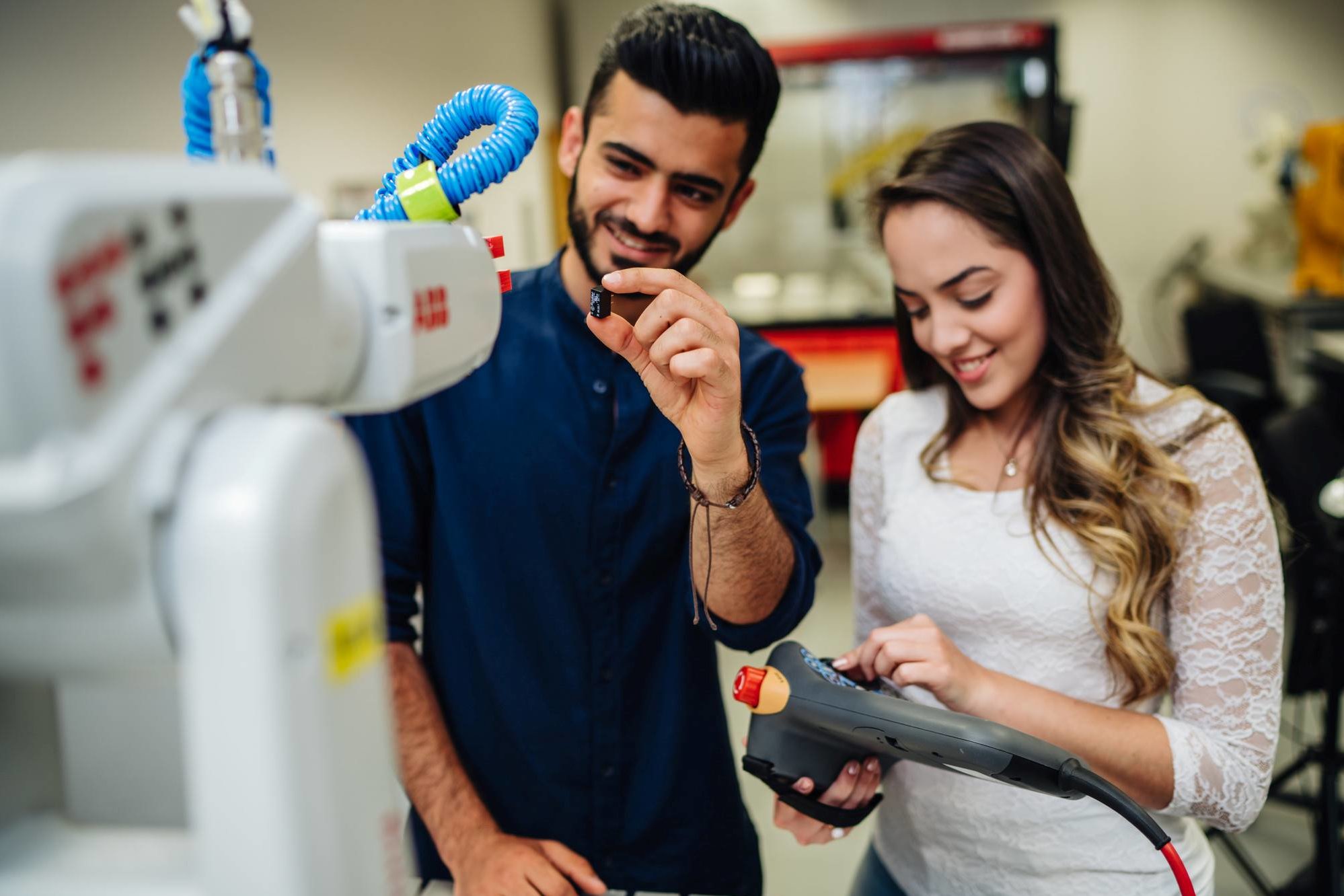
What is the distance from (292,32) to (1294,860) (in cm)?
333

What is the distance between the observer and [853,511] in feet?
4.43

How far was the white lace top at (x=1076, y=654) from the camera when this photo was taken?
1048 mm

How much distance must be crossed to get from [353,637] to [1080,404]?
39.6 inches

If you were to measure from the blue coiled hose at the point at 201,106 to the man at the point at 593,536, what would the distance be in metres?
0.55

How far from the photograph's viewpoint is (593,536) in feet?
3.85

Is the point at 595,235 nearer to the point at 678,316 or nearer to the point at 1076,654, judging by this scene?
the point at 678,316

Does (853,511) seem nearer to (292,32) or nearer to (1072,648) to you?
(1072,648)

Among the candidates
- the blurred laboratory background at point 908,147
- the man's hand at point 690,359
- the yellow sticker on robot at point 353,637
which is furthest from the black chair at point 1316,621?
the yellow sticker on robot at point 353,637

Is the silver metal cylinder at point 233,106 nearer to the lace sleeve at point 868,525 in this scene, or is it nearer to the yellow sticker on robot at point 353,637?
the yellow sticker on robot at point 353,637

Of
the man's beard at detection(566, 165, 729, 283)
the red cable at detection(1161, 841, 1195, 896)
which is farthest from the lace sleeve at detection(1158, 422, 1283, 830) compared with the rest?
the man's beard at detection(566, 165, 729, 283)

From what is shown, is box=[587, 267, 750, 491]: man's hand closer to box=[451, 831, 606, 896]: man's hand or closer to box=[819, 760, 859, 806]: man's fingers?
box=[819, 760, 859, 806]: man's fingers

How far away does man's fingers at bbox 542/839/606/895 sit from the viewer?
1.02 m

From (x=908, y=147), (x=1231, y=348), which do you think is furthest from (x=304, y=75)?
(x=1231, y=348)

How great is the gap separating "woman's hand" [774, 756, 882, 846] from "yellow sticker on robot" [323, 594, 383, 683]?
0.67m
